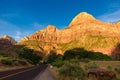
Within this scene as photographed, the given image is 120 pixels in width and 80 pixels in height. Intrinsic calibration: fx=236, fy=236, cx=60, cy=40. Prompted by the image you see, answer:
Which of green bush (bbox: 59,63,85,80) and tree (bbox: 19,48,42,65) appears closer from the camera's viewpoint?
green bush (bbox: 59,63,85,80)

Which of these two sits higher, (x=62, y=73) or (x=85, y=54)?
(x=85, y=54)

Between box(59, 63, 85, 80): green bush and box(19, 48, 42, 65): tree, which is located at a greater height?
box(19, 48, 42, 65): tree

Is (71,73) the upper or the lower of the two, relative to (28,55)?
lower

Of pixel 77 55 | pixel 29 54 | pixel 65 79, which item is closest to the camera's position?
pixel 65 79

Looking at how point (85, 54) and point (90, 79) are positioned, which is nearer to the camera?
point (90, 79)

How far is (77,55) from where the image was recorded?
7293 inches

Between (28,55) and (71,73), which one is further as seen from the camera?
(28,55)

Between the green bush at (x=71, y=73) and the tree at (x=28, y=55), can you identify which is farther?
the tree at (x=28, y=55)

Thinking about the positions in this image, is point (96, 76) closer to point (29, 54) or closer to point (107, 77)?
point (107, 77)

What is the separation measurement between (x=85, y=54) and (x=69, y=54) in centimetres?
1327

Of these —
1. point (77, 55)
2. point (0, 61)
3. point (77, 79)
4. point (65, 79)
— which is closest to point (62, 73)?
point (65, 79)

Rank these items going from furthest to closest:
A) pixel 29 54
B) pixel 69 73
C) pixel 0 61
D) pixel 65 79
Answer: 1. pixel 29 54
2. pixel 0 61
3. pixel 69 73
4. pixel 65 79

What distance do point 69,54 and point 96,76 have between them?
16279 centimetres

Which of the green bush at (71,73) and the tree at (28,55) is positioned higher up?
the tree at (28,55)
